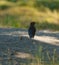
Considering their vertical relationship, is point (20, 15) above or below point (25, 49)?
below

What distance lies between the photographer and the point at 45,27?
26.1m

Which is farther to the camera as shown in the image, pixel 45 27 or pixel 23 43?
pixel 45 27

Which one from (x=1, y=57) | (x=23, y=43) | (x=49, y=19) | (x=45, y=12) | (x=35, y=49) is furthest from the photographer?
(x=45, y=12)

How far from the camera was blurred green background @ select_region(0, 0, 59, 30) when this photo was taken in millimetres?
26841

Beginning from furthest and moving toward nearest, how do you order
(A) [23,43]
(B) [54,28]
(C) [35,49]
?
(B) [54,28], (A) [23,43], (C) [35,49]

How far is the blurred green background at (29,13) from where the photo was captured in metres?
26.8

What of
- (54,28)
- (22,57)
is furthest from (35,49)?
(54,28)

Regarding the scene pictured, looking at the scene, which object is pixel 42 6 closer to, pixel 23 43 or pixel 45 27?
pixel 45 27

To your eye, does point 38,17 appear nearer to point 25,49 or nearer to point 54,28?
point 54,28

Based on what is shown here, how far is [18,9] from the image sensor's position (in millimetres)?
32219

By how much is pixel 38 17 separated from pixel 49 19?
1204 millimetres

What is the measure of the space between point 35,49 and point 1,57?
2.32m

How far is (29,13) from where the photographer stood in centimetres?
3072

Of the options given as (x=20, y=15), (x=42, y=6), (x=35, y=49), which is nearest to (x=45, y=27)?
(x=20, y=15)
